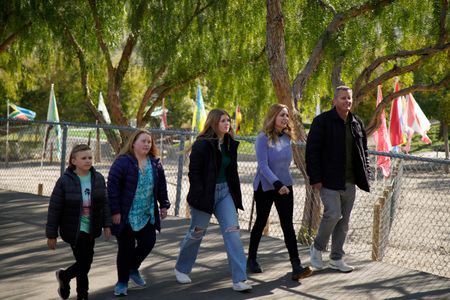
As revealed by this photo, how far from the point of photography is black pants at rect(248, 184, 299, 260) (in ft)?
22.4

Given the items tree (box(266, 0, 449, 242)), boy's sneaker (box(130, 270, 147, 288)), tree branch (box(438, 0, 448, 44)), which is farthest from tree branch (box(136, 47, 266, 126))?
boy's sneaker (box(130, 270, 147, 288))

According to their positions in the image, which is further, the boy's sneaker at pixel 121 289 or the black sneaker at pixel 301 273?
the black sneaker at pixel 301 273

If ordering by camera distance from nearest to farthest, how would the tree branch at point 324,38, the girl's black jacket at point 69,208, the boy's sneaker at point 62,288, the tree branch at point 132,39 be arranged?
the girl's black jacket at point 69,208
the boy's sneaker at point 62,288
the tree branch at point 324,38
the tree branch at point 132,39

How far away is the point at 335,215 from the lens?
694 cm

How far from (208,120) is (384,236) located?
359 cm

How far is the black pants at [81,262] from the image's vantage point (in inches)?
233

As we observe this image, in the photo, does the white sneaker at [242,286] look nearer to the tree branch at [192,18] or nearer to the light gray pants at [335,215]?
the light gray pants at [335,215]

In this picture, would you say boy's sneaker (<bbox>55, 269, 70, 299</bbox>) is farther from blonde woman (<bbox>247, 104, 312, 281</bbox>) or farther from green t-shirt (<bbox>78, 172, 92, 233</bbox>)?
blonde woman (<bbox>247, 104, 312, 281</bbox>)

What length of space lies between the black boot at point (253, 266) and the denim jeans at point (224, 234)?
608 mm

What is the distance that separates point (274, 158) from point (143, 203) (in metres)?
1.31

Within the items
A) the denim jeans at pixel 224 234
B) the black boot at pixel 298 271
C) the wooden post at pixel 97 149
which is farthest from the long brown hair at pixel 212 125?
the wooden post at pixel 97 149

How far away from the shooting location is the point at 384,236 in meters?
9.21

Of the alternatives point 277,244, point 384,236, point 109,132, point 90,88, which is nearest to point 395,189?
point 384,236

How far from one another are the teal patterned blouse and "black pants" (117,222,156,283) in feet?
0.17
